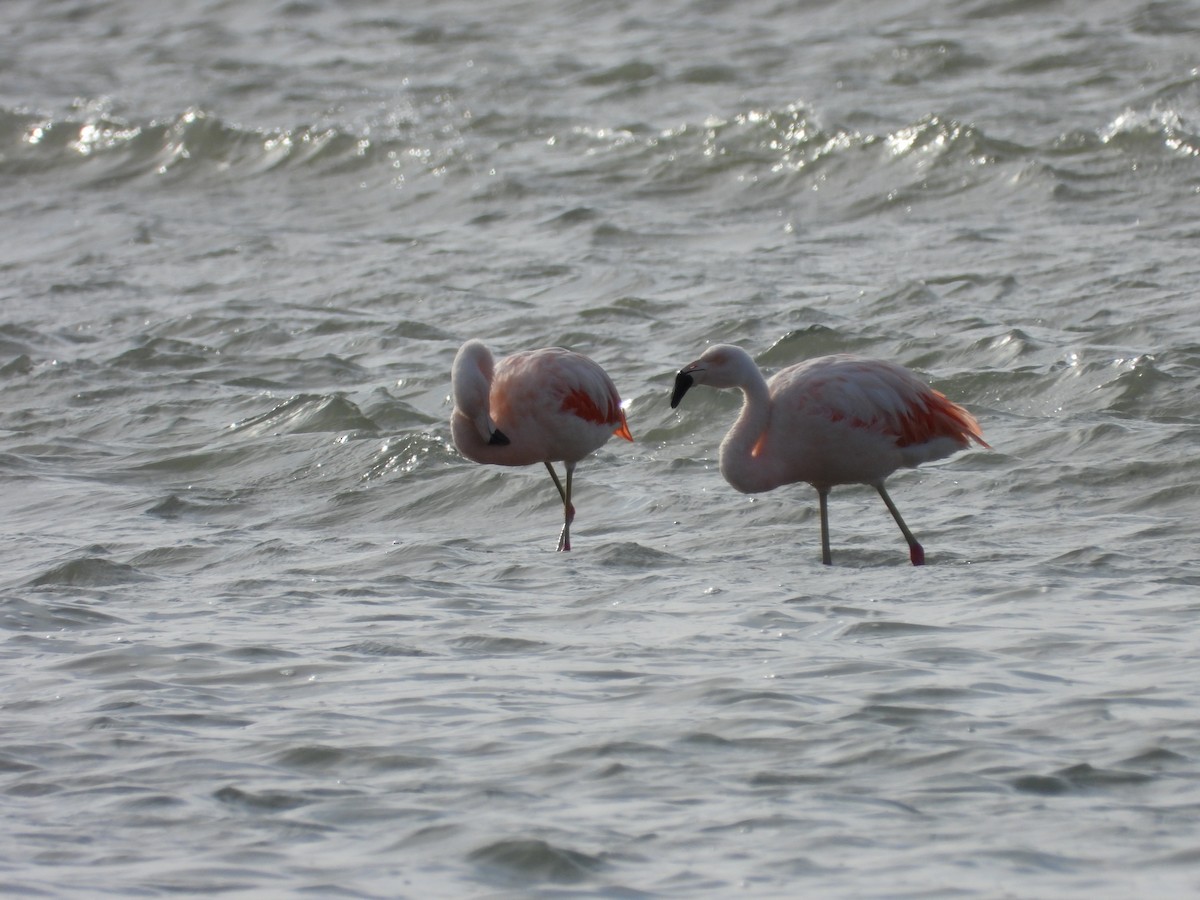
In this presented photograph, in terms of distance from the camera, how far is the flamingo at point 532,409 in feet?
28.9

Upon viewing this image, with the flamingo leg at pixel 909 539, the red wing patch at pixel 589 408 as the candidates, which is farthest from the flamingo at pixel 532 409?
the flamingo leg at pixel 909 539

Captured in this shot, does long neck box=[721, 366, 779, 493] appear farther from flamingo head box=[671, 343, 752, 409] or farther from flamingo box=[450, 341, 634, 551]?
flamingo box=[450, 341, 634, 551]

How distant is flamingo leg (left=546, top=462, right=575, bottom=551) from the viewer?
856 cm

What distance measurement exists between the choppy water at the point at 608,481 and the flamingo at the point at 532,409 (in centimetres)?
40

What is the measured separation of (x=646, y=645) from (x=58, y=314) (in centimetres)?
940

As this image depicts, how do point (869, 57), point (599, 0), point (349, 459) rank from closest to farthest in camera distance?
1. point (349, 459)
2. point (869, 57)
3. point (599, 0)

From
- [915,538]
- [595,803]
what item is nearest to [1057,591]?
[915,538]

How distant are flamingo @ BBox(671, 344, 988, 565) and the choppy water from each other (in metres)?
0.35

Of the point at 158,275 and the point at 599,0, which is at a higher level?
the point at 599,0

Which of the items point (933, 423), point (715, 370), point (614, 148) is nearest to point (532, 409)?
point (715, 370)

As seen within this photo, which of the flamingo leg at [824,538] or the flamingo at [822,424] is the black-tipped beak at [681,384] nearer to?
the flamingo at [822,424]

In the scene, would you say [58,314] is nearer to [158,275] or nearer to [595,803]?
[158,275]

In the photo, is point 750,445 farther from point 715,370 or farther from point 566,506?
point 566,506

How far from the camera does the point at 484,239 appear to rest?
51.8ft
